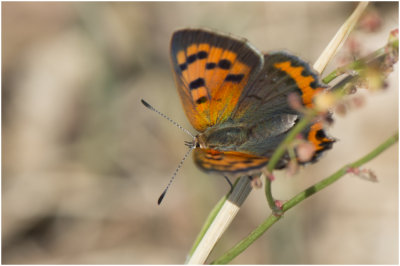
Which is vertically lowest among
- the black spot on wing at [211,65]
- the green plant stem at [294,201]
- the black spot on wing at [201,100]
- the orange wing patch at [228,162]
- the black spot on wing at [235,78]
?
the green plant stem at [294,201]

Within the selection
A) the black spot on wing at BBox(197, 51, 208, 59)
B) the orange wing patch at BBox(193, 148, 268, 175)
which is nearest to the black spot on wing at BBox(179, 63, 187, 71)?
the black spot on wing at BBox(197, 51, 208, 59)

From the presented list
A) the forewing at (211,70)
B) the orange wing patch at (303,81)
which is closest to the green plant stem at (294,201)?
the orange wing patch at (303,81)

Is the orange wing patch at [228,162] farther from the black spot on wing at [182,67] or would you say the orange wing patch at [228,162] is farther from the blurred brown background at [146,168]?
the blurred brown background at [146,168]

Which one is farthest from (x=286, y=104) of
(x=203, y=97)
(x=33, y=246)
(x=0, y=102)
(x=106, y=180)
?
(x=0, y=102)

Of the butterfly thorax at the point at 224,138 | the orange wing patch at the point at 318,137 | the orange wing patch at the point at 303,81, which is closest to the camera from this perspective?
the orange wing patch at the point at 318,137

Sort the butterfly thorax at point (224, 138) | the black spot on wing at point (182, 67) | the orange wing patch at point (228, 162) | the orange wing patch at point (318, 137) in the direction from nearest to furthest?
1. the orange wing patch at point (228, 162)
2. the orange wing patch at point (318, 137)
3. the black spot on wing at point (182, 67)
4. the butterfly thorax at point (224, 138)

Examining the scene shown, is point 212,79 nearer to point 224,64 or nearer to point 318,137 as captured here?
point 224,64

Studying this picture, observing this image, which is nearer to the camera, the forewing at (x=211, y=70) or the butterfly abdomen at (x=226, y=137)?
the forewing at (x=211, y=70)
